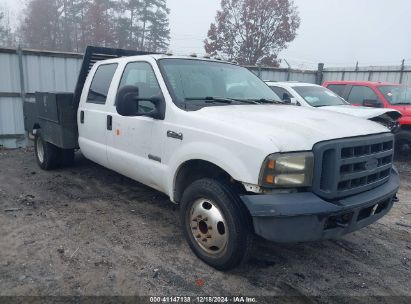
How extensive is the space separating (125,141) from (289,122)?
2.03 m

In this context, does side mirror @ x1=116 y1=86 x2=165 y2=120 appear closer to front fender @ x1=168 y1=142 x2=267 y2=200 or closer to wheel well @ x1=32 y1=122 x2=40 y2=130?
front fender @ x1=168 y1=142 x2=267 y2=200

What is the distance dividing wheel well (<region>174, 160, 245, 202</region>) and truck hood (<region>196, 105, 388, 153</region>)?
1.39 ft

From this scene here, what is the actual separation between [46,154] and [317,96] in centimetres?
592

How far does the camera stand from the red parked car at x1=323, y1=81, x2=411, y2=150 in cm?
823

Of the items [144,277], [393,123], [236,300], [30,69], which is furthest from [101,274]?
[30,69]

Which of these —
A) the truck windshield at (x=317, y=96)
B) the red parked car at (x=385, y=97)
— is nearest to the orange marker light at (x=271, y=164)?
the truck windshield at (x=317, y=96)

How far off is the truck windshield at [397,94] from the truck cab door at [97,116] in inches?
277

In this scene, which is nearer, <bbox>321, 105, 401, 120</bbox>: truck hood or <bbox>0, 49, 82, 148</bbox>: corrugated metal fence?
<bbox>321, 105, 401, 120</bbox>: truck hood

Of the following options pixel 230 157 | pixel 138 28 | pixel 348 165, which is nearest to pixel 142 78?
pixel 230 157

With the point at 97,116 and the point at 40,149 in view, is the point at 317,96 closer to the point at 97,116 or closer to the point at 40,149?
the point at 97,116

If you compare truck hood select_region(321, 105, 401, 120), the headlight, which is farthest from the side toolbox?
truck hood select_region(321, 105, 401, 120)

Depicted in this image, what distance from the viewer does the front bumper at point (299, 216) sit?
258cm

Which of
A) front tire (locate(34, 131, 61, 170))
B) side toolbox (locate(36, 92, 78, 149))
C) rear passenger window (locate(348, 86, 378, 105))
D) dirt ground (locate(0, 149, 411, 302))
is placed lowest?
dirt ground (locate(0, 149, 411, 302))

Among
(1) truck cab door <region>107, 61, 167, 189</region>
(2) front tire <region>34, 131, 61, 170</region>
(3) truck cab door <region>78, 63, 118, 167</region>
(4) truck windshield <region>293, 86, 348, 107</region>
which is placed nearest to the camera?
(1) truck cab door <region>107, 61, 167, 189</region>
